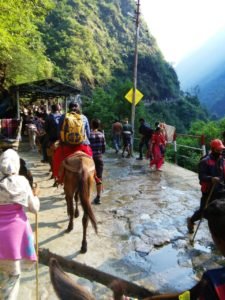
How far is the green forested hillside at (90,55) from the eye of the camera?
2123cm

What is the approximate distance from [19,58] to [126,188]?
711 inches

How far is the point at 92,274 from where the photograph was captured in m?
5.03

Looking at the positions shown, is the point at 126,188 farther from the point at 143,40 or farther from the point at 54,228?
the point at 143,40

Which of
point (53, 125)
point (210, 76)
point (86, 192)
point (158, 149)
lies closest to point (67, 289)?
point (86, 192)

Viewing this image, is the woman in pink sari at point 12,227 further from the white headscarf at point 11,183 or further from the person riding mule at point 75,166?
the person riding mule at point 75,166

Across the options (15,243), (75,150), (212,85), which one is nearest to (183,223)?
(75,150)

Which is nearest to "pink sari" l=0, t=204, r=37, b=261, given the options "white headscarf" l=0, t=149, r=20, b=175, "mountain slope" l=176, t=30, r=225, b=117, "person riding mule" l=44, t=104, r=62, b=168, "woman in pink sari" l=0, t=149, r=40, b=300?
"woman in pink sari" l=0, t=149, r=40, b=300

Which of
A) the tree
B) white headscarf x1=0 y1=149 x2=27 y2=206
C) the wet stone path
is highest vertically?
the tree

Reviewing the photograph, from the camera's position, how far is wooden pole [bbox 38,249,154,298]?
461 centimetres

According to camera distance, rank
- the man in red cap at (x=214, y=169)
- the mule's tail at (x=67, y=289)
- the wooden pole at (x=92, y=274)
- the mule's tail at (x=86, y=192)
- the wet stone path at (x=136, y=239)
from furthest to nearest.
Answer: the man in red cap at (x=214, y=169) < the mule's tail at (x=86, y=192) < the wet stone path at (x=136, y=239) < the wooden pole at (x=92, y=274) < the mule's tail at (x=67, y=289)

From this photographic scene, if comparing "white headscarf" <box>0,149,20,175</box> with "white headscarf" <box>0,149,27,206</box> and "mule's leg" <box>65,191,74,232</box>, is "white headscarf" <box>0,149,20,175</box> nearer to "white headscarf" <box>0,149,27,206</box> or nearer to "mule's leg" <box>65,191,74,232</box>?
"white headscarf" <box>0,149,27,206</box>

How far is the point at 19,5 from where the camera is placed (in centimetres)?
1827

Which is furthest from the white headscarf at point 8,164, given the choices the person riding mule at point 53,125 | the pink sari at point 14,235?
the person riding mule at point 53,125

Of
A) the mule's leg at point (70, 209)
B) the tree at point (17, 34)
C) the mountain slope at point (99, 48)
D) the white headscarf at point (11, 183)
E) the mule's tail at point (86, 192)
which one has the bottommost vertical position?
the mule's leg at point (70, 209)
